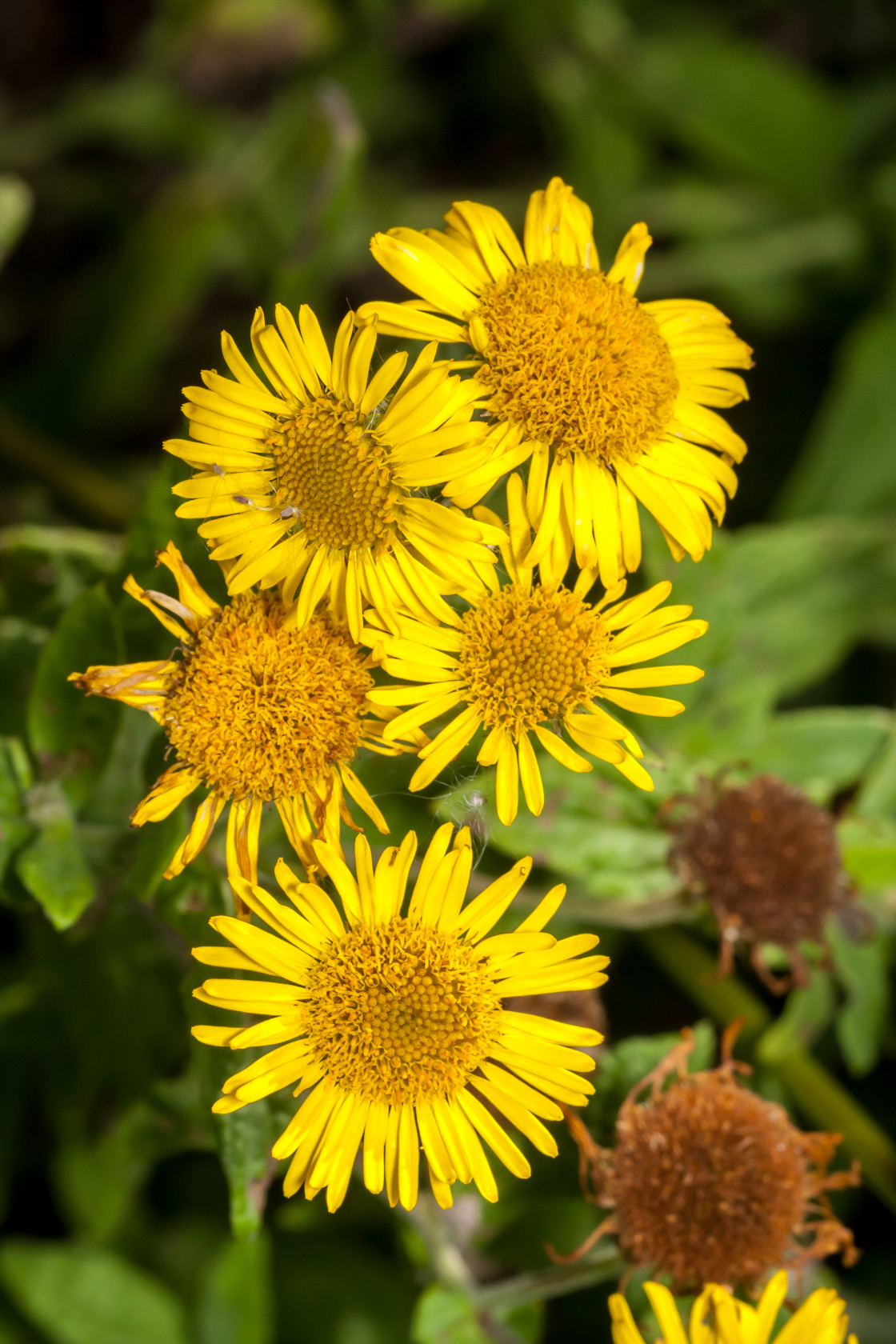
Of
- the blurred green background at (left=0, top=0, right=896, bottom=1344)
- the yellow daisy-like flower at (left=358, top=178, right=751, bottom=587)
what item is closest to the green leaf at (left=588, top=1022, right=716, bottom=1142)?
the blurred green background at (left=0, top=0, right=896, bottom=1344)

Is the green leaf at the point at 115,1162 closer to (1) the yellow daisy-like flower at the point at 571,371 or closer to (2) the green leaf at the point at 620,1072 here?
(2) the green leaf at the point at 620,1072

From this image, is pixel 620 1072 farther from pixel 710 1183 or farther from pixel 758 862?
pixel 758 862

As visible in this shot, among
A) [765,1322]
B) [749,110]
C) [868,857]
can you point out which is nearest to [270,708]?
[765,1322]

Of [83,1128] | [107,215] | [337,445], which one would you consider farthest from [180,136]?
[83,1128]

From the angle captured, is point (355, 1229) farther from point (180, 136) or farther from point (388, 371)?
point (180, 136)

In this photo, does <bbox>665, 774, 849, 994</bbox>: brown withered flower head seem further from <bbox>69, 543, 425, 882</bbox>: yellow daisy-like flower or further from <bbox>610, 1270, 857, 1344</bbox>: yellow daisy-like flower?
<bbox>69, 543, 425, 882</bbox>: yellow daisy-like flower
